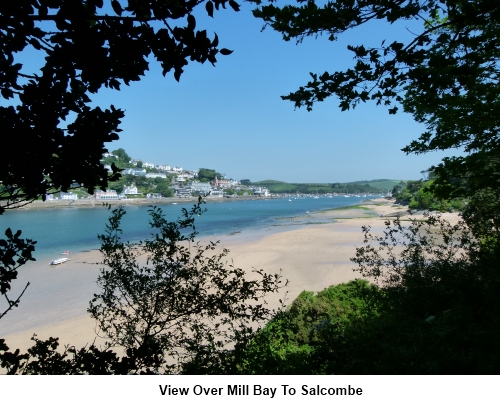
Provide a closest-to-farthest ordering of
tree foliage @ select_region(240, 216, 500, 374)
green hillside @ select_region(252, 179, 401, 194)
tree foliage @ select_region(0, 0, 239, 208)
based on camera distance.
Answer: tree foliage @ select_region(0, 0, 239, 208) → tree foliage @ select_region(240, 216, 500, 374) → green hillside @ select_region(252, 179, 401, 194)

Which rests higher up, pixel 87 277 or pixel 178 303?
pixel 178 303

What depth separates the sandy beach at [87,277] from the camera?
819cm

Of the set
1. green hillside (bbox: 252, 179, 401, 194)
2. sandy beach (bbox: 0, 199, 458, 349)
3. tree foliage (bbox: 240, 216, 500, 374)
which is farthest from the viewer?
green hillside (bbox: 252, 179, 401, 194)

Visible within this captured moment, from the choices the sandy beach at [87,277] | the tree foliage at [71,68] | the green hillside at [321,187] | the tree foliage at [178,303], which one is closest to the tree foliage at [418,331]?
the tree foliage at [178,303]

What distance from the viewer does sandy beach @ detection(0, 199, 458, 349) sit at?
8188 millimetres

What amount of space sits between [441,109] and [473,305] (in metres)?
2.19

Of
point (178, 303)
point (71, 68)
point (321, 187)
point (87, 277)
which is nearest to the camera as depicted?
point (71, 68)

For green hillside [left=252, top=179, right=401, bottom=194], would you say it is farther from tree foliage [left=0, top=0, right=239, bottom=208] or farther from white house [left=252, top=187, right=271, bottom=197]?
tree foliage [left=0, top=0, right=239, bottom=208]

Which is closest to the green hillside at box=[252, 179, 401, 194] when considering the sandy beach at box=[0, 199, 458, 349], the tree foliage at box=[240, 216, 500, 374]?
the sandy beach at box=[0, 199, 458, 349]

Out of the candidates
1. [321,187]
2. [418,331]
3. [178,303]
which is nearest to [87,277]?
[178,303]

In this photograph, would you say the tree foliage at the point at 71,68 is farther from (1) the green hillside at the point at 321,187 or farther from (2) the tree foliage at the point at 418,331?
(1) the green hillside at the point at 321,187

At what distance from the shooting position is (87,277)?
42.2 feet

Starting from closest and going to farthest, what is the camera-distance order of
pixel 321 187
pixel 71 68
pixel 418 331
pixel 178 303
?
pixel 71 68, pixel 178 303, pixel 418 331, pixel 321 187

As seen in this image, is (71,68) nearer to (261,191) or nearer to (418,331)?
(418,331)
